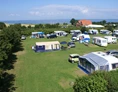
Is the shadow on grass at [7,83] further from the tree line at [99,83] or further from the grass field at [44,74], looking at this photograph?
the tree line at [99,83]

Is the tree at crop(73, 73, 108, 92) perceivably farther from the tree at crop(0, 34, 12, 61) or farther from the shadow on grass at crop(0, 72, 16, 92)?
the tree at crop(0, 34, 12, 61)

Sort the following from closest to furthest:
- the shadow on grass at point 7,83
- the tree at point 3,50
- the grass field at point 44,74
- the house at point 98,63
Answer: the shadow on grass at point 7,83 → the grass field at point 44,74 → the tree at point 3,50 → the house at point 98,63

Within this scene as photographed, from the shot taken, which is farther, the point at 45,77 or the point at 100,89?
the point at 45,77

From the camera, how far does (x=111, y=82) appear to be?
39.0 ft

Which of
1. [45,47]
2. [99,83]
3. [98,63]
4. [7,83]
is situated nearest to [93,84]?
[99,83]

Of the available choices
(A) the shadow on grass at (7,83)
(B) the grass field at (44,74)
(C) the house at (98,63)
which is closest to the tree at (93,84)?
(B) the grass field at (44,74)

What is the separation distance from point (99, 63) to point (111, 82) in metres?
7.35

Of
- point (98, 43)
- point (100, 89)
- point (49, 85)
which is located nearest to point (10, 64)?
point (49, 85)

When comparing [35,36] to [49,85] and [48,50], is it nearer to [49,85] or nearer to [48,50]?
[48,50]

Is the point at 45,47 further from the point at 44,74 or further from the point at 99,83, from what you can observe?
Result: the point at 99,83

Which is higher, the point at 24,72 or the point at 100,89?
the point at 100,89

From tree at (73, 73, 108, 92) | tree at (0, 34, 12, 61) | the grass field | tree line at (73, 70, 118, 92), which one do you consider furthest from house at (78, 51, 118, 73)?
tree at (0, 34, 12, 61)

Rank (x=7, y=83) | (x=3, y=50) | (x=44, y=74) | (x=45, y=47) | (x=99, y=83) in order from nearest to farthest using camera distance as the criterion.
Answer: (x=99, y=83) < (x=7, y=83) < (x=3, y=50) < (x=44, y=74) < (x=45, y=47)

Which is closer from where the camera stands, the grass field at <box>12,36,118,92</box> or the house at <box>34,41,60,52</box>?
the grass field at <box>12,36,118,92</box>
